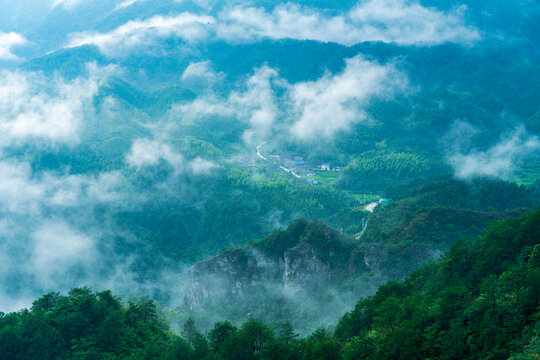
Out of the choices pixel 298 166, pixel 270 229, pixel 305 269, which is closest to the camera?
pixel 305 269

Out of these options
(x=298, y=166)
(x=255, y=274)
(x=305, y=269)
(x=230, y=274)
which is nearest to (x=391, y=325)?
(x=305, y=269)

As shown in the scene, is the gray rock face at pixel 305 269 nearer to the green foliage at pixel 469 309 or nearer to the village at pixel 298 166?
the green foliage at pixel 469 309

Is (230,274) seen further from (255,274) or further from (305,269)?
(305,269)

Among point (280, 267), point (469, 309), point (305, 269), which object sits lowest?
point (469, 309)

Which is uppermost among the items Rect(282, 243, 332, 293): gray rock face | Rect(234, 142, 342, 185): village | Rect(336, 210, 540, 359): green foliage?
Rect(234, 142, 342, 185): village

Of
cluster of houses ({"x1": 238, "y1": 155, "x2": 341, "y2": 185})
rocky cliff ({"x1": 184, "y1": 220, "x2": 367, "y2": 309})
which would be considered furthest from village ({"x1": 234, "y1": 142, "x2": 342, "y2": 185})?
rocky cliff ({"x1": 184, "y1": 220, "x2": 367, "y2": 309})

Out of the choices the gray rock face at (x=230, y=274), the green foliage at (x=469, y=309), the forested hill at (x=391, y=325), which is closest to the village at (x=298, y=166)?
the gray rock face at (x=230, y=274)

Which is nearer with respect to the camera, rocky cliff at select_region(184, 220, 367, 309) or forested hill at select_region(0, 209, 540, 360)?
forested hill at select_region(0, 209, 540, 360)

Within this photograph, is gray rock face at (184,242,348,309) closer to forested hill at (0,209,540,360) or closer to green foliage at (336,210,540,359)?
forested hill at (0,209,540,360)
